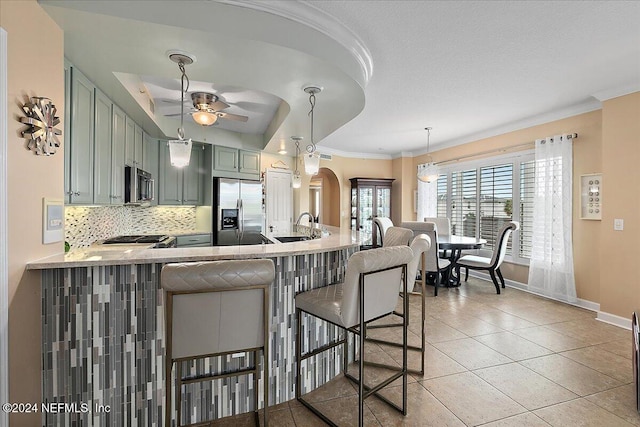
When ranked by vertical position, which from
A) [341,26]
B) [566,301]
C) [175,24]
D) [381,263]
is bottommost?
[566,301]

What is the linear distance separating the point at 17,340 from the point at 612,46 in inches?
179

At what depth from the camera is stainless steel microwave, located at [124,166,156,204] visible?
3318 mm

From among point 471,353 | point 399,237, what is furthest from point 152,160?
point 471,353

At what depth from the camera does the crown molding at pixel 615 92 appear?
3.25 metres

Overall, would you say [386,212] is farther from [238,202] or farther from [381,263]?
[381,263]

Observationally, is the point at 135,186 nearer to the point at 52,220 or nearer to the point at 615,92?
the point at 52,220

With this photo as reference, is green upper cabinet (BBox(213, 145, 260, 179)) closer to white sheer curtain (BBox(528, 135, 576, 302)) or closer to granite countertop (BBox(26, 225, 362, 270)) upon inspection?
granite countertop (BBox(26, 225, 362, 270))

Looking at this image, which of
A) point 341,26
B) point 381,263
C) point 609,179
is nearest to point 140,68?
point 341,26

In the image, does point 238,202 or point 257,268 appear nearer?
point 257,268

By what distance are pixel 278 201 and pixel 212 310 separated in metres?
4.76

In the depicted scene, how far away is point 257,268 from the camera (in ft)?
4.97

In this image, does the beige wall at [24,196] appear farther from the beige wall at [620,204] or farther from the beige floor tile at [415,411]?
the beige wall at [620,204]

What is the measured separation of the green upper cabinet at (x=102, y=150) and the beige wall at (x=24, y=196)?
1.01 meters

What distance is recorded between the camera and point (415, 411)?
6.39ft
